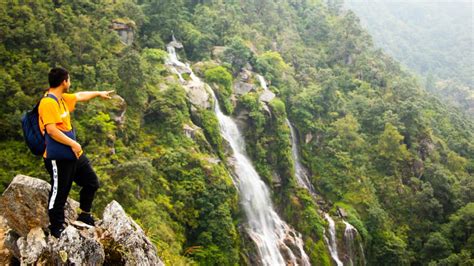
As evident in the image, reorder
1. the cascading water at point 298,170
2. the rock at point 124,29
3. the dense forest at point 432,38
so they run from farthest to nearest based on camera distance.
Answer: the dense forest at point 432,38, the cascading water at point 298,170, the rock at point 124,29

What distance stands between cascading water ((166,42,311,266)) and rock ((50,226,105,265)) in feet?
50.9

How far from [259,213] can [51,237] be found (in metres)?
17.2

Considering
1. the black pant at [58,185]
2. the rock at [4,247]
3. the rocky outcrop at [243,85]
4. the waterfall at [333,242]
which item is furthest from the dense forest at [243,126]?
the black pant at [58,185]

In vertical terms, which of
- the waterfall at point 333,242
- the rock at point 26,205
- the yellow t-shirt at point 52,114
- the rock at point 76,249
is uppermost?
the yellow t-shirt at point 52,114

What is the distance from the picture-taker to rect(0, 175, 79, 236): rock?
517cm

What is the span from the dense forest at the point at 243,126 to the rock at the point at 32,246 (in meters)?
2.99

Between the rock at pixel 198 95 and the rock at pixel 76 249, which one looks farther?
the rock at pixel 198 95

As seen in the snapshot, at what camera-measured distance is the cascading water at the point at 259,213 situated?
2008cm

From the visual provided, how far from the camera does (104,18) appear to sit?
20984 millimetres

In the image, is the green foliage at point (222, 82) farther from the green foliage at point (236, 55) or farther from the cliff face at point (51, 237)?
the cliff face at point (51, 237)

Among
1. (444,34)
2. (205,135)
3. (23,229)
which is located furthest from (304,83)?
(444,34)

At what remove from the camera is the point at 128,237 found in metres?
5.19

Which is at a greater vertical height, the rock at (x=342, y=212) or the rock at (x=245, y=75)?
the rock at (x=245, y=75)

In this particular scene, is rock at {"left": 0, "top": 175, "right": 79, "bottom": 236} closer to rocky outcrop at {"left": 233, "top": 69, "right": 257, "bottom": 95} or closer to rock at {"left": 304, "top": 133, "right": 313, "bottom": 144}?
rocky outcrop at {"left": 233, "top": 69, "right": 257, "bottom": 95}
